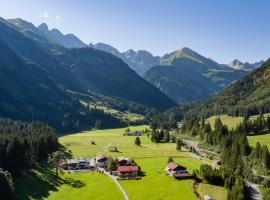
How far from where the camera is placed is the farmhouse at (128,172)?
488 feet

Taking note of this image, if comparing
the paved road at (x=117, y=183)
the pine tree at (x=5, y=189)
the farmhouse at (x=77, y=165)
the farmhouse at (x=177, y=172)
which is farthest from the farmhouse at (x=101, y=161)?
the pine tree at (x=5, y=189)

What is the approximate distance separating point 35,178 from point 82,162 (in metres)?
33.6

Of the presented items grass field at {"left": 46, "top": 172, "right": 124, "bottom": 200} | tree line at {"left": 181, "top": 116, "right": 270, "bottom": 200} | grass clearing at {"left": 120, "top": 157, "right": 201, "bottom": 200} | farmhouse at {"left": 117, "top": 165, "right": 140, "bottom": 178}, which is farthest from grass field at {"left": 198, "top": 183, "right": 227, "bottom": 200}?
farmhouse at {"left": 117, "top": 165, "right": 140, "bottom": 178}

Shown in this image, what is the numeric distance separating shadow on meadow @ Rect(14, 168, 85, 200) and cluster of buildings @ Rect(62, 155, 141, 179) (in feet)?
50.2

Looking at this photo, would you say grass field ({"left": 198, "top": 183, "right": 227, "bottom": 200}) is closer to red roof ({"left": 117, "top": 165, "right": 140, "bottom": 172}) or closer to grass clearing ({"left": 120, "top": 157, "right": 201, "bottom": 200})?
grass clearing ({"left": 120, "top": 157, "right": 201, "bottom": 200})

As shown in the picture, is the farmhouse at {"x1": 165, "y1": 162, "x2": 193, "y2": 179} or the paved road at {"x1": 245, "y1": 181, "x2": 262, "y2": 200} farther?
the farmhouse at {"x1": 165, "y1": 162, "x2": 193, "y2": 179}

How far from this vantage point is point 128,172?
150375 mm

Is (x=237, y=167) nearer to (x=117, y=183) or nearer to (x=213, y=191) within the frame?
(x=213, y=191)

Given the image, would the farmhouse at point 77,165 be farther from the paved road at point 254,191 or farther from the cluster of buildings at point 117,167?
the paved road at point 254,191

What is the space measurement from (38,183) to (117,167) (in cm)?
3362

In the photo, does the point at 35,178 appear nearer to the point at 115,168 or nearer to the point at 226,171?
the point at 115,168

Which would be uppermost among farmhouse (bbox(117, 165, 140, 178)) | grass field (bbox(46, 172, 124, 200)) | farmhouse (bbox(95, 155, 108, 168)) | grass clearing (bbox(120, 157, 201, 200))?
farmhouse (bbox(95, 155, 108, 168))

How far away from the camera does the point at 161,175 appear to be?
14688cm

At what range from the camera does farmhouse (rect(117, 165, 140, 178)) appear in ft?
488
